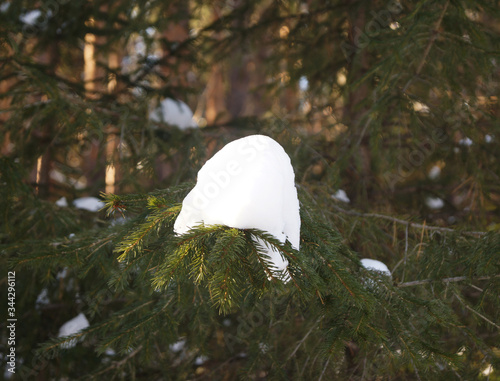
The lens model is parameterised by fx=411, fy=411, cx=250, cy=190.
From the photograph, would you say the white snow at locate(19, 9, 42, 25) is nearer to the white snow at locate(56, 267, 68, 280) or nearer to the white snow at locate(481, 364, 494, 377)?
the white snow at locate(56, 267, 68, 280)

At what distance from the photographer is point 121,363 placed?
9.04 ft

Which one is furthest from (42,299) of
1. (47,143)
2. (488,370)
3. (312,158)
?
(488,370)

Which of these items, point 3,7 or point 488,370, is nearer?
point 488,370

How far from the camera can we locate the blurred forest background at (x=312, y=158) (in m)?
2.09

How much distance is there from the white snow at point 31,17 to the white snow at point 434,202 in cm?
447

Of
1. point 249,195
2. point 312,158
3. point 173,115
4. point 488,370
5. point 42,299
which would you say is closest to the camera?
point 249,195

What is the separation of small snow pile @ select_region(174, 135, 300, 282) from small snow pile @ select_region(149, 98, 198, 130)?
Answer: 243 centimetres

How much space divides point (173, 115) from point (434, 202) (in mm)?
2992

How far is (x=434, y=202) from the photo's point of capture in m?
4.59

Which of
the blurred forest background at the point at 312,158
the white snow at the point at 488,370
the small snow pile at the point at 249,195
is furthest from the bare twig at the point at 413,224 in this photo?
the small snow pile at the point at 249,195

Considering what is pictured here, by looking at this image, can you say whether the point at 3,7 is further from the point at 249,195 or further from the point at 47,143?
the point at 249,195

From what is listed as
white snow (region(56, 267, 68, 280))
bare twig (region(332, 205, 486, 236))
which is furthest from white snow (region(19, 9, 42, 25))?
bare twig (region(332, 205, 486, 236))

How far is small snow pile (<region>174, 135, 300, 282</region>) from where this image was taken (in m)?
1.29

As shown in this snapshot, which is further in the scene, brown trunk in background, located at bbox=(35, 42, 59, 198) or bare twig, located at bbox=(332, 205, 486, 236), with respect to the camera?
brown trunk in background, located at bbox=(35, 42, 59, 198)
